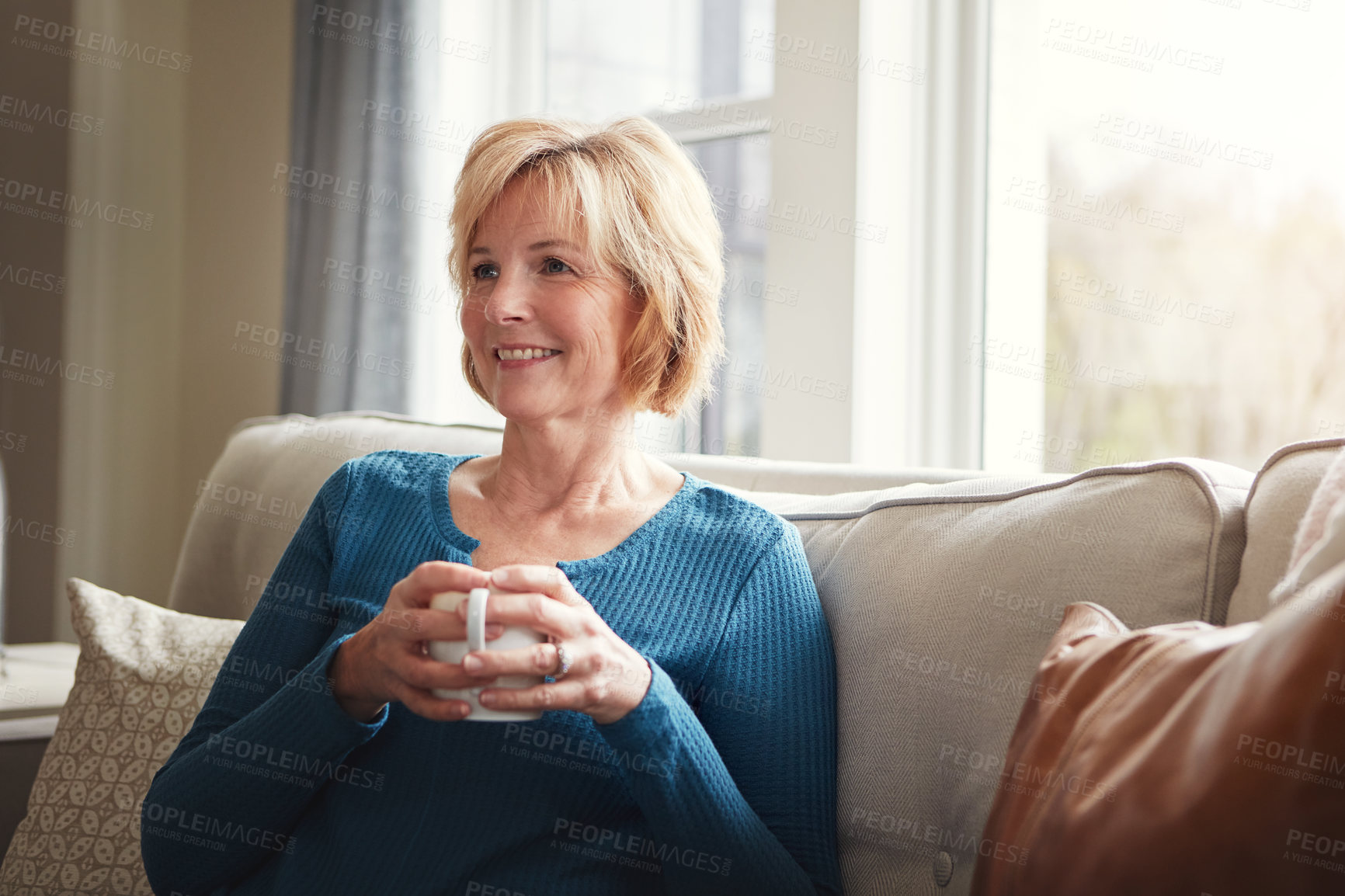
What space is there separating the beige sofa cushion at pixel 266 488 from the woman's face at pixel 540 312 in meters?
0.42

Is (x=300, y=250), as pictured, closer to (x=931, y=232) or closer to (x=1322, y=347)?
(x=931, y=232)

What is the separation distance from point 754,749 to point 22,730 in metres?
1.18

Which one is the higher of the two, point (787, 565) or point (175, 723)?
point (787, 565)

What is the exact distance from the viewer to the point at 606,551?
3.92 feet

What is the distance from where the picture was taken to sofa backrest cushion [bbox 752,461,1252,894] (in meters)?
0.93

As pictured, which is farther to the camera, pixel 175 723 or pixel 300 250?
pixel 300 250

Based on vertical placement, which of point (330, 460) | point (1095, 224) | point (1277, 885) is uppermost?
point (1095, 224)

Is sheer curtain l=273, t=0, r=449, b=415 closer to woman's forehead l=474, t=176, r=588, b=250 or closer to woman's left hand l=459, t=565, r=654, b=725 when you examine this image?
woman's forehead l=474, t=176, r=588, b=250

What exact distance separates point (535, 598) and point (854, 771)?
17.0 inches

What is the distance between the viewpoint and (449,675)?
822mm

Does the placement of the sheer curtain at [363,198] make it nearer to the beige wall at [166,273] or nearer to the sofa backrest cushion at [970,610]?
the beige wall at [166,273]

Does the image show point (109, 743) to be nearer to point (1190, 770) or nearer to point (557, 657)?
point (557, 657)

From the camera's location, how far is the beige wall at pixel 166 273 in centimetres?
333

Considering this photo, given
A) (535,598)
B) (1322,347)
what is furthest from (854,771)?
(1322,347)
